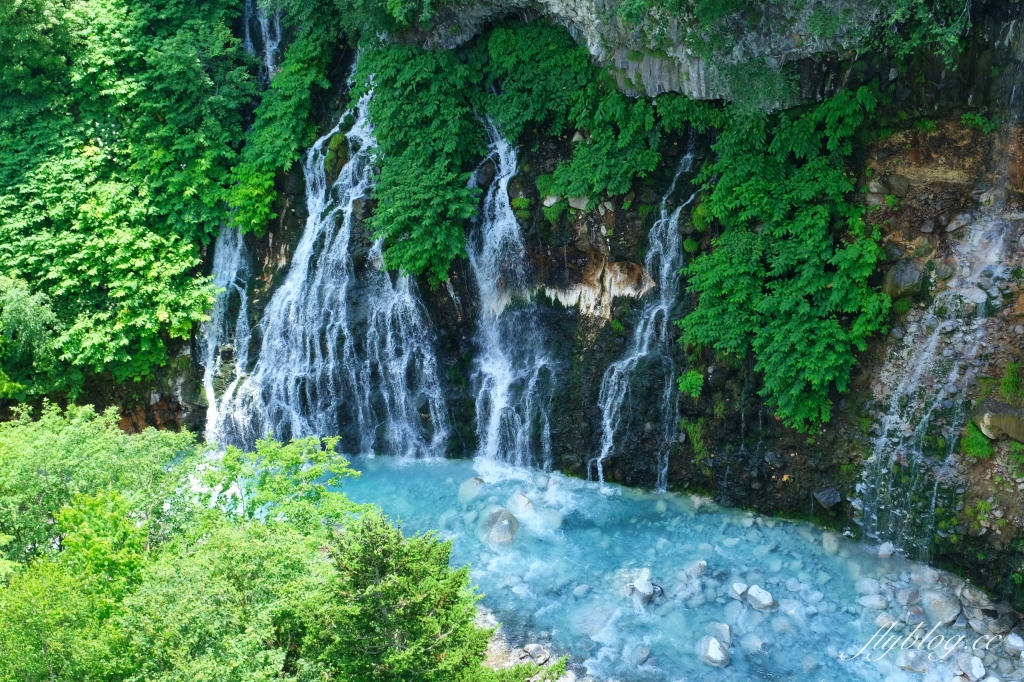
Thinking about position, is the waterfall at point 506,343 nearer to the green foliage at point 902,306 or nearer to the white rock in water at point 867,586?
the white rock in water at point 867,586

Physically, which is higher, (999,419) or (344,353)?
(344,353)

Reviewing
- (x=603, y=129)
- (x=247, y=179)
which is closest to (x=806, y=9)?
(x=603, y=129)

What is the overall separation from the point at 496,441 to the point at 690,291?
468 cm

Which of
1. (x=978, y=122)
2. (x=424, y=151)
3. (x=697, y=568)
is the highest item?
(x=424, y=151)

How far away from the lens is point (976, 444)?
445 inches

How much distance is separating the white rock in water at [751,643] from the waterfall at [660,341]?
3.49 metres

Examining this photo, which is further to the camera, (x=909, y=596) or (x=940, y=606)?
(x=909, y=596)

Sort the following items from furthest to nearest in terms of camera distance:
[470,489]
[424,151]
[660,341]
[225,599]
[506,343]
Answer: [506,343] < [424,151] < [470,489] < [660,341] < [225,599]

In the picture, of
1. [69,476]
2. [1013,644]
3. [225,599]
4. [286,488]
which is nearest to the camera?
[225,599]

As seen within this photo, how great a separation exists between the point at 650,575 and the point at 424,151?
8498 mm

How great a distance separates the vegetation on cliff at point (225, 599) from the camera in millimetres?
7500

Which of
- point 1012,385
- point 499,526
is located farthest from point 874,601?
point 499,526

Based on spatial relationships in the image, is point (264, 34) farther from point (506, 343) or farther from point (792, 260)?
point (792, 260)

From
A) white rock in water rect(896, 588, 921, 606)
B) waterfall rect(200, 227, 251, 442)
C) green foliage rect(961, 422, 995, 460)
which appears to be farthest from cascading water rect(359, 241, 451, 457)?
green foliage rect(961, 422, 995, 460)
